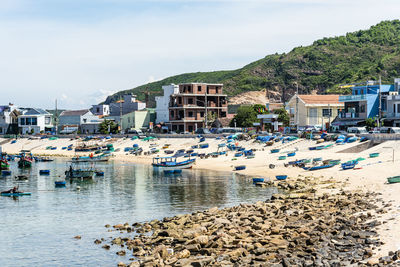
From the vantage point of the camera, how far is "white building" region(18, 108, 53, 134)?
17662 cm

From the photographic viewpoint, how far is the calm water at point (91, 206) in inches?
1518

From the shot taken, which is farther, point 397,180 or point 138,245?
point 397,180

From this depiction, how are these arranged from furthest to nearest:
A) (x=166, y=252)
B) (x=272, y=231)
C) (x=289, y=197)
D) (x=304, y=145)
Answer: (x=304, y=145) → (x=289, y=197) → (x=272, y=231) → (x=166, y=252)

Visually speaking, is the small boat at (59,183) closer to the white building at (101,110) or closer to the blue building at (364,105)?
the blue building at (364,105)

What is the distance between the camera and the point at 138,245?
38.6m

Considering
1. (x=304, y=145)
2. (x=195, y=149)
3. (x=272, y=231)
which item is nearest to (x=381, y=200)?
(x=272, y=231)

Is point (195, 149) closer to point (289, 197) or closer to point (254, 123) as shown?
point (254, 123)

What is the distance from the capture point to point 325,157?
8250 centimetres

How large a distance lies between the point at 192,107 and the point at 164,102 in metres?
13.6

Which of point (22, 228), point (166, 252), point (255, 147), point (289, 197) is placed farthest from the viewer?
point (255, 147)

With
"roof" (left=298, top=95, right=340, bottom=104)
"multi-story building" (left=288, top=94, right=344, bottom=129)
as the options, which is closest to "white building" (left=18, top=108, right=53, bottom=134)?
"multi-story building" (left=288, top=94, right=344, bottom=129)

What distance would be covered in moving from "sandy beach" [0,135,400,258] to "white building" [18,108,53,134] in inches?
1542

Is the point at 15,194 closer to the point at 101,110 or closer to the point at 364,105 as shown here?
the point at 364,105

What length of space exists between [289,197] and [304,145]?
44.9 meters
